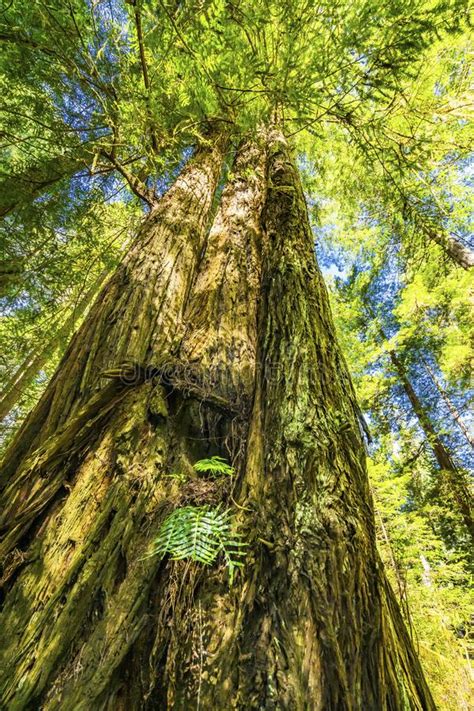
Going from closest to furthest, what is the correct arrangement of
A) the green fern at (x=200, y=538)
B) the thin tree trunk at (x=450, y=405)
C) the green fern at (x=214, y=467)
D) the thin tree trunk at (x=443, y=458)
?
the green fern at (x=200, y=538) → the green fern at (x=214, y=467) → the thin tree trunk at (x=443, y=458) → the thin tree trunk at (x=450, y=405)

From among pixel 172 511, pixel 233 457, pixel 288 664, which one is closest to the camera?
pixel 288 664

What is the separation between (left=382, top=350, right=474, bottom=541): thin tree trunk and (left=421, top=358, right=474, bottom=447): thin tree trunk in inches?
25.0

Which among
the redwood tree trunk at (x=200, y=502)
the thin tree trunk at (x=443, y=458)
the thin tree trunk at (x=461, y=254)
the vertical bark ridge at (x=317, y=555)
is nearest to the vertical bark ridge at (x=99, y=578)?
the redwood tree trunk at (x=200, y=502)

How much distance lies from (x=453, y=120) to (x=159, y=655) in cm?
423

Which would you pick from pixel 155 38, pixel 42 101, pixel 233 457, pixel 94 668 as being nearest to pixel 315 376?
pixel 233 457

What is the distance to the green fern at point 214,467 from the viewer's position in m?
1.24

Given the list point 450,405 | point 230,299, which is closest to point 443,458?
point 450,405

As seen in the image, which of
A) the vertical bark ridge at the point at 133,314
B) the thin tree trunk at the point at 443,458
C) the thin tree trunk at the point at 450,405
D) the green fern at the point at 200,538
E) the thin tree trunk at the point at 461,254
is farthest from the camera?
the thin tree trunk at the point at 450,405

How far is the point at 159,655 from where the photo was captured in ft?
3.04

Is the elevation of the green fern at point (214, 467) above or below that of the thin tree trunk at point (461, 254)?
below

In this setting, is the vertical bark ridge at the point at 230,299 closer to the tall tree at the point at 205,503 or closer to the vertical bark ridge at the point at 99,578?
the tall tree at the point at 205,503

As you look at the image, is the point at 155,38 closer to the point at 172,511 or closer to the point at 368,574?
→ the point at 172,511

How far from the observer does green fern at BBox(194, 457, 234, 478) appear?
124 centimetres

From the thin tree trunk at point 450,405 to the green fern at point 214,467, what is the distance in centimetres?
917
